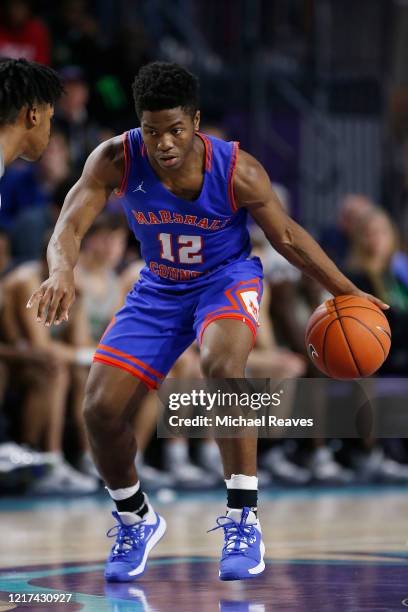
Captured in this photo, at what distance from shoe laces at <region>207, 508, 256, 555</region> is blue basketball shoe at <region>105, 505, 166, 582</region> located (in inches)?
15.6

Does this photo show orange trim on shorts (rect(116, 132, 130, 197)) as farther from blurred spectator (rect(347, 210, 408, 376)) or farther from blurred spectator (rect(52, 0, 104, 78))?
blurred spectator (rect(52, 0, 104, 78))

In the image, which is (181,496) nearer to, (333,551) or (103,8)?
(333,551)

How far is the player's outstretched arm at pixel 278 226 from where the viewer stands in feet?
14.0

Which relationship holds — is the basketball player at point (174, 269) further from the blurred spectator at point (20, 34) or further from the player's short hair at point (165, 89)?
the blurred spectator at point (20, 34)

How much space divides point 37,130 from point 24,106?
0.10 m

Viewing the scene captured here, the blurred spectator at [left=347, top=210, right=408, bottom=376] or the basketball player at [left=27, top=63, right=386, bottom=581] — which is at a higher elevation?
the blurred spectator at [left=347, top=210, right=408, bottom=376]

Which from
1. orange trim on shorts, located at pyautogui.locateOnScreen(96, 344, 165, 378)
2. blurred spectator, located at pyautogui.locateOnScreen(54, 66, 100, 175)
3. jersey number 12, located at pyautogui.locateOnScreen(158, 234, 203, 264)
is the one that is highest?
blurred spectator, located at pyautogui.locateOnScreen(54, 66, 100, 175)

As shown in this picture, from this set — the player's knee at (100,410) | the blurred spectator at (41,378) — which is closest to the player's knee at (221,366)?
the player's knee at (100,410)

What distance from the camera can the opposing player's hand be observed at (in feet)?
12.3

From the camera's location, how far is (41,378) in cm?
762

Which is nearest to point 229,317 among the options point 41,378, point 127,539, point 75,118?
point 127,539

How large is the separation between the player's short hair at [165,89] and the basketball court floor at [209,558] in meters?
1.71
